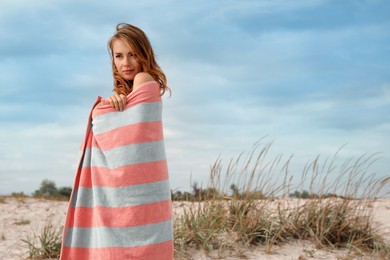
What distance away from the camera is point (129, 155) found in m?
2.95

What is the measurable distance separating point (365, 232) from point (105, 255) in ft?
11.4

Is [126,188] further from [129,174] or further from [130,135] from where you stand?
[130,135]

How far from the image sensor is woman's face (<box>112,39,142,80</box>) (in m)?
3.17

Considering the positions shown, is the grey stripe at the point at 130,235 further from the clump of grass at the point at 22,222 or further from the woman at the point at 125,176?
the clump of grass at the point at 22,222

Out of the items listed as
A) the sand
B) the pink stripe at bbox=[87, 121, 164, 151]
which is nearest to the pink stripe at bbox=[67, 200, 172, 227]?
the pink stripe at bbox=[87, 121, 164, 151]

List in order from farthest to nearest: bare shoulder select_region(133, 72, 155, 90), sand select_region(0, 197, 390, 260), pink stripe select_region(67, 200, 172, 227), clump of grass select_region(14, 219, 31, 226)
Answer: clump of grass select_region(14, 219, 31, 226)
sand select_region(0, 197, 390, 260)
bare shoulder select_region(133, 72, 155, 90)
pink stripe select_region(67, 200, 172, 227)

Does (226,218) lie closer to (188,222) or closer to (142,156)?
(188,222)

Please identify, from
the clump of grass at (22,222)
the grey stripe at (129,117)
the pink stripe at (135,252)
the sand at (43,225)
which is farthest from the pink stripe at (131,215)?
the clump of grass at (22,222)

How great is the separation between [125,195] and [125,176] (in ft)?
0.34

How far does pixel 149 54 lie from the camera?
10.5ft

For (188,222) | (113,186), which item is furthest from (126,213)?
(188,222)

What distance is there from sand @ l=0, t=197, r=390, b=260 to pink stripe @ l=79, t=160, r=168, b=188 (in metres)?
2.25

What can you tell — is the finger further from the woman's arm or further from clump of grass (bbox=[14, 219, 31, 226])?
clump of grass (bbox=[14, 219, 31, 226])

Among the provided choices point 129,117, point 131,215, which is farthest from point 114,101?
point 131,215
